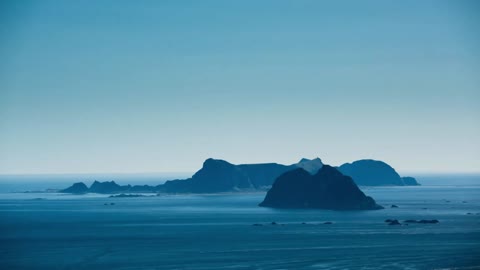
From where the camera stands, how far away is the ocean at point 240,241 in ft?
304

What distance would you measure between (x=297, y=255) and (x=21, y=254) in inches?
1558

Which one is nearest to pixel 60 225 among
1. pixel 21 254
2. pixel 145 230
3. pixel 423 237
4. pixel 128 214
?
pixel 145 230

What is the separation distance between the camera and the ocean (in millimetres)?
92562

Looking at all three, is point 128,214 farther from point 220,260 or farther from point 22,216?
point 220,260

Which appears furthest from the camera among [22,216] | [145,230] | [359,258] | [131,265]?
[22,216]

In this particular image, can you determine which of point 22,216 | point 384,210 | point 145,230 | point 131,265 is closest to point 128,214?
point 22,216

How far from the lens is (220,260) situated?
9519 centimetres

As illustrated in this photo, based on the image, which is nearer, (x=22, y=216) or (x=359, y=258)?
(x=359, y=258)

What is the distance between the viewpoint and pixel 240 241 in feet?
389

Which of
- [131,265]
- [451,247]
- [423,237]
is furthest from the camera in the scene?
[423,237]

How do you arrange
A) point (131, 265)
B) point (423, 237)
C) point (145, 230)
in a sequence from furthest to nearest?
point (145, 230), point (423, 237), point (131, 265)

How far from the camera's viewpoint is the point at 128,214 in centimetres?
18750

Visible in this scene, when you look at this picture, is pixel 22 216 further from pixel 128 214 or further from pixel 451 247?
pixel 451 247

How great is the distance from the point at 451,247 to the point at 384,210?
277 ft
